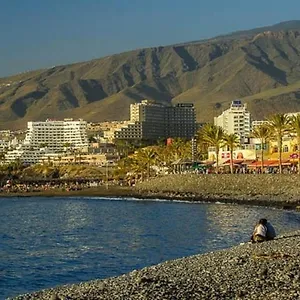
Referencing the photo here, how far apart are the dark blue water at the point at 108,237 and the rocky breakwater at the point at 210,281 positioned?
12.6 feet

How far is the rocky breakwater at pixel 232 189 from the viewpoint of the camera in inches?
2407

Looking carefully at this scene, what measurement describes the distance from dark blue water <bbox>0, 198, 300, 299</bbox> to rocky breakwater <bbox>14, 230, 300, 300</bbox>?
12.6ft

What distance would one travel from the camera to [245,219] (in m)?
45.0

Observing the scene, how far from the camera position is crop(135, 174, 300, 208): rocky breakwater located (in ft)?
201

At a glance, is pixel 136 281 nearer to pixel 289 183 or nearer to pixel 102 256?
pixel 102 256

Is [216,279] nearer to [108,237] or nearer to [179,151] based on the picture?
[108,237]

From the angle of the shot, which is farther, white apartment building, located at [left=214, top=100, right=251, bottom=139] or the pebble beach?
white apartment building, located at [left=214, top=100, right=251, bottom=139]

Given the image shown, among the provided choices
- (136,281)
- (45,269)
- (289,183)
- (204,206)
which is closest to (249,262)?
(136,281)

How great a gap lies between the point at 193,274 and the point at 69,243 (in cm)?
1673

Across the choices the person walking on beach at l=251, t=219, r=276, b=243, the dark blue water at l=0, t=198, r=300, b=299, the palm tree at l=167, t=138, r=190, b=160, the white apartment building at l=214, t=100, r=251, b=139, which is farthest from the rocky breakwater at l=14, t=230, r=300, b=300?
the white apartment building at l=214, t=100, r=251, b=139

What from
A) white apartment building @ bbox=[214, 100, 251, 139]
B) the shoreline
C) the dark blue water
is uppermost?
white apartment building @ bbox=[214, 100, 251, 139]

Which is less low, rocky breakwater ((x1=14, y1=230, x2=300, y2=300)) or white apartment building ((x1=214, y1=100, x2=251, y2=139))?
white apartment building ((x1=214, y1=100, x2=251, y2=139))

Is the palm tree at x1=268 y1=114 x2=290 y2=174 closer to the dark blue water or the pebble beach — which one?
the dark blue water

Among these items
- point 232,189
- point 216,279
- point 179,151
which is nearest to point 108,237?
point 216,279
